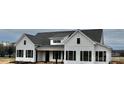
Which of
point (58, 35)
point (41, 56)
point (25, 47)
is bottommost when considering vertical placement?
point (41, 56)

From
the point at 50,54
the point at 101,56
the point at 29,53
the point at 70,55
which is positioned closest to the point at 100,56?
the point at 101,56

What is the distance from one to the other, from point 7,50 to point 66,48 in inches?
71.7

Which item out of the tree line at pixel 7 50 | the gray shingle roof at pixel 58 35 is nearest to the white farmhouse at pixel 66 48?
the gray shingle roof at pixel 58 35

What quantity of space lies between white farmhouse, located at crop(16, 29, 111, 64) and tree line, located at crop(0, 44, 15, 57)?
159 millimetres

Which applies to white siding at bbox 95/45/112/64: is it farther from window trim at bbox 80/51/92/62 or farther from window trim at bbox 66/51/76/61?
window trim at bbox 66/51/76/61

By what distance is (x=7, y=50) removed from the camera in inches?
257

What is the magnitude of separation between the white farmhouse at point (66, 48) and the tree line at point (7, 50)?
0.16 m

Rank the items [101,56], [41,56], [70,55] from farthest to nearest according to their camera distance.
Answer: [41,56], [70,55], [101,56]

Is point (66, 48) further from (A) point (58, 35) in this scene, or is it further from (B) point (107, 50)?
(B) point (107, 50)
